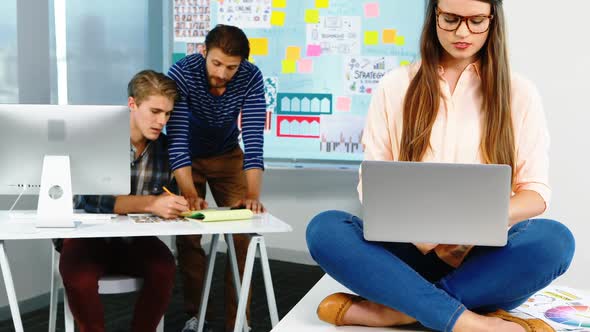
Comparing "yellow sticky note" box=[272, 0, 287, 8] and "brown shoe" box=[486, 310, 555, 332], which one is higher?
"yellow sticky note" box=[272, 0, 287, 8]

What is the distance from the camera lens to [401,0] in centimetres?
407

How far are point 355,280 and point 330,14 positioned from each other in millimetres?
2841

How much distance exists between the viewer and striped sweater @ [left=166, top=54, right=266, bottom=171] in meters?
2.78

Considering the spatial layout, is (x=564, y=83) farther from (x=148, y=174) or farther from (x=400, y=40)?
(x=148, y=174)

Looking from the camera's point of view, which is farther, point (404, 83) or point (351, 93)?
point (351, 93)

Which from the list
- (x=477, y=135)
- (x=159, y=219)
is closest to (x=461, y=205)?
(x=477, y=135)

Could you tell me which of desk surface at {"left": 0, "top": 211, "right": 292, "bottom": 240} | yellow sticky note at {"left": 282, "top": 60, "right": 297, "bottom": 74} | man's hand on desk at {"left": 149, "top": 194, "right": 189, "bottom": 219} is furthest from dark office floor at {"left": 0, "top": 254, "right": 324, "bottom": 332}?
yellow sticky note at {"left": 282, "top": 60, "right": 297, "bottom": 74}

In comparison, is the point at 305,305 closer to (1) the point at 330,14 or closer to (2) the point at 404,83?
(2) the point at 404,83

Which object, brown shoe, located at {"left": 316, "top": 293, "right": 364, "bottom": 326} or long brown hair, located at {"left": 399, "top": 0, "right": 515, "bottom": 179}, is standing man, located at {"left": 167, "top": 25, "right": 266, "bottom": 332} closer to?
long brown hair, located at {"left": 399, "top": 0, "right": 515, "bottom": 179}

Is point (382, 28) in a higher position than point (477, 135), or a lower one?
higher

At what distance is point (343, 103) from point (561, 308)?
257 centimetres

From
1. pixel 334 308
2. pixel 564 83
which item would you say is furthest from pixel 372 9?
pixel 334 308

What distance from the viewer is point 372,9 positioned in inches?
161

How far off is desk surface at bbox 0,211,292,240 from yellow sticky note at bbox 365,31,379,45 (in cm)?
201
